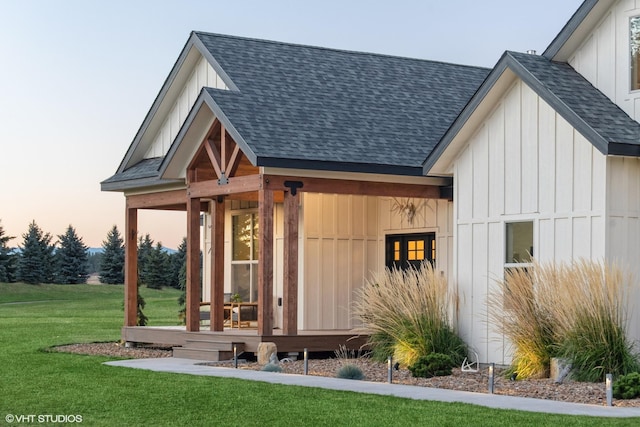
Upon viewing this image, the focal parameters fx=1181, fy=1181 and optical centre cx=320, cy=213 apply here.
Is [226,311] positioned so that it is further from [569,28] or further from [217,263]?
[569,28]

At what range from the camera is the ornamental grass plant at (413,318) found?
18281 millimetres

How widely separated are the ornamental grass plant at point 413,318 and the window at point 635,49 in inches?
166

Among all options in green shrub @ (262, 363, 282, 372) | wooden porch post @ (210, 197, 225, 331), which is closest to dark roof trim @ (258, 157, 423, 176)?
wooden porch post @ (210, 197, 225, 331)

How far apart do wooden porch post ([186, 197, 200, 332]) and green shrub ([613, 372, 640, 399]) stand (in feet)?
34.0

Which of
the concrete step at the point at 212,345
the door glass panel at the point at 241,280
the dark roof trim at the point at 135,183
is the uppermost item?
the dark roof trim at the point at 135,183

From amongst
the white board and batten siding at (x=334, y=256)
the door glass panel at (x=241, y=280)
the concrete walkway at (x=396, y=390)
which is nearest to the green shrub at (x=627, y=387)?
the concrete walkway at (x=396, y=390)

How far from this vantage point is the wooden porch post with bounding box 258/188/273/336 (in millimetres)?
20109

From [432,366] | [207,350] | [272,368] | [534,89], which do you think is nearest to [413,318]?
[432,366]

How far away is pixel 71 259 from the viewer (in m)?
70.6

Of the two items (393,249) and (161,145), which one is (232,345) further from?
(161,145)

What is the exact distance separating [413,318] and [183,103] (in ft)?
30.2

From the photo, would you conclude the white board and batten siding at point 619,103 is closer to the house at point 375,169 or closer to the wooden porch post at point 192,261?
the house at point 375,169

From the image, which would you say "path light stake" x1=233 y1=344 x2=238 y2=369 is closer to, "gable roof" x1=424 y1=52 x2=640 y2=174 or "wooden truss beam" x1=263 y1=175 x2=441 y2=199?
"wooden truss beam" x1=263 y1=175 x2=441 y2=199

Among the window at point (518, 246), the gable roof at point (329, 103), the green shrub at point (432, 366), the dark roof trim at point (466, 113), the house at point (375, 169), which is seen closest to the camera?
the green shrub at point (432, 366)
